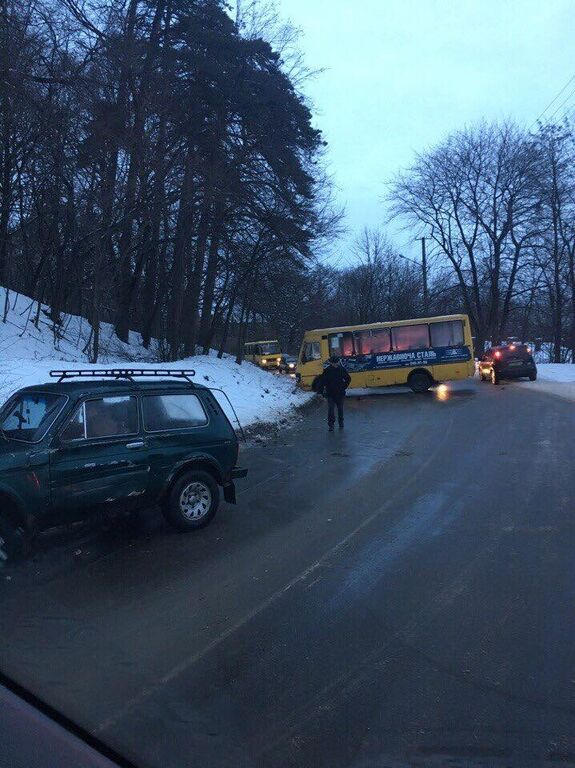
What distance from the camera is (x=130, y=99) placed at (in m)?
16.7

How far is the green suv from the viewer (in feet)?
17.9

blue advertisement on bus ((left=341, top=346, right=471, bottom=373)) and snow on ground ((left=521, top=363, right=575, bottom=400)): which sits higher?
blue advertisement on bus ((left=341, top=346, right=471, bottom=373))

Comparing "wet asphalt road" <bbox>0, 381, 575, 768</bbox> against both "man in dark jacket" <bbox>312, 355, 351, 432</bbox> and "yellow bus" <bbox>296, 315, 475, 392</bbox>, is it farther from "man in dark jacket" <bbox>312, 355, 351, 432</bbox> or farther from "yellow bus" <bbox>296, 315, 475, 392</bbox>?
"yellow bus" <bbox>296, 315, 475, 392</bbox>

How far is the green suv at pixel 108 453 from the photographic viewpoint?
545cm

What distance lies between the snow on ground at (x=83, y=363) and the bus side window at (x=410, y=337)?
4303 mm

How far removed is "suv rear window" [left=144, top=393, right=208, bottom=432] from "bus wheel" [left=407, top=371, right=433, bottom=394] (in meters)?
17.9

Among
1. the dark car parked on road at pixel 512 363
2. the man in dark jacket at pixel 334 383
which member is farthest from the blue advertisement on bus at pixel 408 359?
the man in dark jacket at pixel 334 383

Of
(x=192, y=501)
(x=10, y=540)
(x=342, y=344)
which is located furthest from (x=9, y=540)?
(x=342, y=344)

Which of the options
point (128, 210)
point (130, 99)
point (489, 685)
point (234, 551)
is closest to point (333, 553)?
point (234, 551)

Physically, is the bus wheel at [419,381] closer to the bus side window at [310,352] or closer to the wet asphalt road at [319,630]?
the bus side window at [310,352]

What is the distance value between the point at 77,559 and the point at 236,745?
317 cm

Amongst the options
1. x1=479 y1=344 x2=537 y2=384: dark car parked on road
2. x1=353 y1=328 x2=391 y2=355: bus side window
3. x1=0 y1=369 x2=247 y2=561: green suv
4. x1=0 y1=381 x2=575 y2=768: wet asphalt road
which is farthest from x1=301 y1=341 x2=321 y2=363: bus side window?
x1=0 y1=369 x2=247 y2=561: green suv

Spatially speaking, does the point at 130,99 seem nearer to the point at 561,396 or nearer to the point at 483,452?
the point at 483,452

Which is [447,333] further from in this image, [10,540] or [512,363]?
[10,540]
